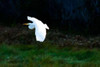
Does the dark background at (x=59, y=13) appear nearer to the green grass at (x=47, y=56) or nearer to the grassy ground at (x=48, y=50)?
the grassy ground at (x=48, y=50)

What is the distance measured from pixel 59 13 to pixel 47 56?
5.03 metres

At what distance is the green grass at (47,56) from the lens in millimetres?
6895

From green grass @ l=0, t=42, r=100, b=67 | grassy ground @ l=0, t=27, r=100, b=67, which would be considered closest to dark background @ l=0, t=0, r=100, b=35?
grassy ground @ l=0, t=27, r=100, b=67

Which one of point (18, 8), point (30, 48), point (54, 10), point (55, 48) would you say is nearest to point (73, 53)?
point (55, 48)

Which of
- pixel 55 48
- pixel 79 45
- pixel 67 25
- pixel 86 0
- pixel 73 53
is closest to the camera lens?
pixel 73 53

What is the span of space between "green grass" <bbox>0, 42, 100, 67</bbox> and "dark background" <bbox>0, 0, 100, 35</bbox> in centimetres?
246

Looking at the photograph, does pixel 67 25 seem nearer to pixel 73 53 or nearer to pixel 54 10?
pixel 54 10

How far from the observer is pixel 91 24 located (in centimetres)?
1165

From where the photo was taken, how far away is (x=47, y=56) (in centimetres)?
739

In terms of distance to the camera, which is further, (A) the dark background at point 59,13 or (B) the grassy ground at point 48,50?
(A) the dark background at point 59,13

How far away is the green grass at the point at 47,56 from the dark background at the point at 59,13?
246 cm

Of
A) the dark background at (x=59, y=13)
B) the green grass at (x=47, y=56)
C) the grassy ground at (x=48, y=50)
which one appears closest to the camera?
the green grass at (x=47, y=56)

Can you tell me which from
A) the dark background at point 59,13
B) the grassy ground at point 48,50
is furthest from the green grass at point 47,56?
the dark background at point 59,13

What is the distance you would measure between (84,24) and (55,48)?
9.96 feet
